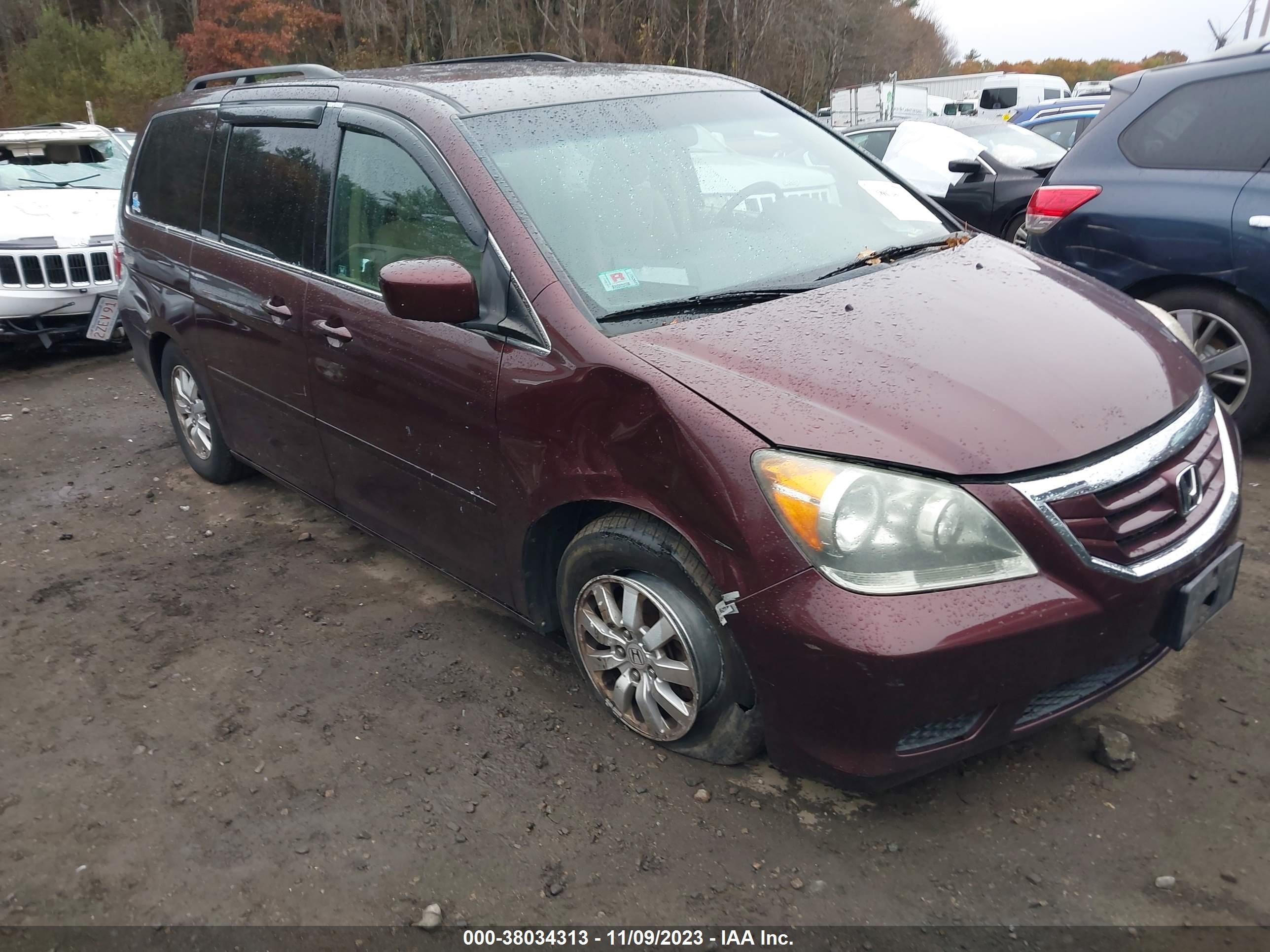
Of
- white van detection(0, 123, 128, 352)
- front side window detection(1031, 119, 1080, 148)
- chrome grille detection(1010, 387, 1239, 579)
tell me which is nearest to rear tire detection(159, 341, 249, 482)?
white van detection(0, 123, 128, 352)

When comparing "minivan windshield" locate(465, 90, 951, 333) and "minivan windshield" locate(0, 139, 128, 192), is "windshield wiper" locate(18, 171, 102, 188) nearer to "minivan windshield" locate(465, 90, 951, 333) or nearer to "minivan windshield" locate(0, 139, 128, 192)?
"minivan windshield" locate(0, 139, 128, 192)

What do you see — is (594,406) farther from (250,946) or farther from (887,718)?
(250,946)

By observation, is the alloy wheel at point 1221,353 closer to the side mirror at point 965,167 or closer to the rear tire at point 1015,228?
the side mirror at point 965,167

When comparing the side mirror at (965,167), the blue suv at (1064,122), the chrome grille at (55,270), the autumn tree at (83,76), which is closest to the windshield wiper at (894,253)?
the side mirror at (965,167)

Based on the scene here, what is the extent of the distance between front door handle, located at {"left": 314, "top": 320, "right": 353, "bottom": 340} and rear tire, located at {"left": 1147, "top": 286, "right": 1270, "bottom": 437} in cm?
357

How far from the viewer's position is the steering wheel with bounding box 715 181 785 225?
3236mm

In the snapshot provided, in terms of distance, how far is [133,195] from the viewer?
16.7 ft

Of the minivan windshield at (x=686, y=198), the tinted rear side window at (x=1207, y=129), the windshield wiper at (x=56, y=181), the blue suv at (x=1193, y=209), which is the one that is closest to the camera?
the minivan windshield at (x=686, y=198)

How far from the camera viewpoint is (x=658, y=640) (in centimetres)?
268

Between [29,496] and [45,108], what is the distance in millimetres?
30556

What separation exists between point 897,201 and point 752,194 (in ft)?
2.01

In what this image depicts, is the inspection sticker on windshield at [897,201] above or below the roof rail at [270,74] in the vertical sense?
below

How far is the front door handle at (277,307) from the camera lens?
3.69 m

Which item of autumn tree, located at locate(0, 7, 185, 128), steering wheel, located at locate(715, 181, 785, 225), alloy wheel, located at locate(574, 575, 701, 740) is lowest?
alloy wheel, located at locate(574, 575, 701, 740)
